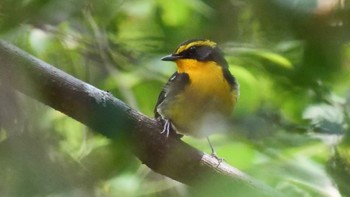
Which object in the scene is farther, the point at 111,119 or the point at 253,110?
the point at 253,110

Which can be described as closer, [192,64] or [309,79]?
[309,79]

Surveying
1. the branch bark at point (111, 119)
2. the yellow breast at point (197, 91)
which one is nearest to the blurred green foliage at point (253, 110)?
the branch bark at point (111, 119)

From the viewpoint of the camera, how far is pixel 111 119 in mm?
359

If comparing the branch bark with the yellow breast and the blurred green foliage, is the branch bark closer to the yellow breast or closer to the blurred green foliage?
the blurred green foliage

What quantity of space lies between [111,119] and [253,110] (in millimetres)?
195

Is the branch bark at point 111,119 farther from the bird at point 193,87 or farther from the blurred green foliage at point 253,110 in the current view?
the bird at point 193,87

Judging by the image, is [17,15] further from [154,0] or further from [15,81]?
[154,0]

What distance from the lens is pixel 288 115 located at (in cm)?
42

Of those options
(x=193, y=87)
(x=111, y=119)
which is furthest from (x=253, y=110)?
(x=193, y=87)

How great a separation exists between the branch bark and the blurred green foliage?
0.04ft

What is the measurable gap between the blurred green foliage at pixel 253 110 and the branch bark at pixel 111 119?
0.4 inches

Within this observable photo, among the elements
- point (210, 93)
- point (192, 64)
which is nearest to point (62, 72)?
point (210, 93)

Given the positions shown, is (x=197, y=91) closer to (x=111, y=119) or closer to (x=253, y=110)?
(x=253, y=110)

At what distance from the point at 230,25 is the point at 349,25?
0.06 metres
